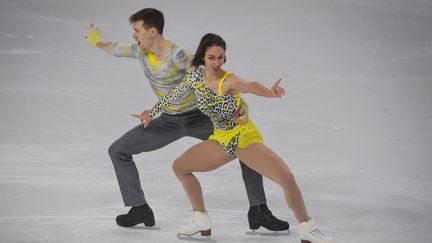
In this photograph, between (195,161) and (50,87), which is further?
(50,87)

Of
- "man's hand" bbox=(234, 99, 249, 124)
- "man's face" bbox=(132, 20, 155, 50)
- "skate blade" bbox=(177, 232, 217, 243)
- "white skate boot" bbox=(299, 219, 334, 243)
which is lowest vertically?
"skate blade" bbox=(177, 232, 217, 243)

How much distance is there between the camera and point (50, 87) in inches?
374

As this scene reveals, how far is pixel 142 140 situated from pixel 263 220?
3.51 feet

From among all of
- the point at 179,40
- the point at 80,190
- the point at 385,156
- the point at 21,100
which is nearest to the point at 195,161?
the point at 80,190

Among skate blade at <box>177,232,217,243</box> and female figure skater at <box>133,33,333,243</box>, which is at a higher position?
female figure skater at <box>133,33,333,243</box>

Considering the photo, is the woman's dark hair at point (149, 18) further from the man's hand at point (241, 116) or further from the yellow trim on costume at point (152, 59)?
the man's hand at point (241, 116)

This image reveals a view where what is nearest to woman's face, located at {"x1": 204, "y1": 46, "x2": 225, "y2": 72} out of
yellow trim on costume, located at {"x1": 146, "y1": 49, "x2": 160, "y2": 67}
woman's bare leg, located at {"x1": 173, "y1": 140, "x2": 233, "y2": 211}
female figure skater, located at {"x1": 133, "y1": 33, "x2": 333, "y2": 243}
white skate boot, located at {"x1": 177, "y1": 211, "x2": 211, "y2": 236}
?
female figure skater, located at {"x1": 133, "y1": 33, "x2": 333, "y2": 243}

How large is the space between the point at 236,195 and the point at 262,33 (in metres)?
4.27

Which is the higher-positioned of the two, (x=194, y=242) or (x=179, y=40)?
(x=179, y=40)

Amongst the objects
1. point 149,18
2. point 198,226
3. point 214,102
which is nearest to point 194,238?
point 198,226

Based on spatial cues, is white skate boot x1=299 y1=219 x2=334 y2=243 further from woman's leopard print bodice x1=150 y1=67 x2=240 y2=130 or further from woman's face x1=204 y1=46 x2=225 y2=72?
woman's face x1=204 y1=46 x2=225 y2=72

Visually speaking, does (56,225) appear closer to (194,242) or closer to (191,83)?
(194,242)

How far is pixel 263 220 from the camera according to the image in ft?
18.4

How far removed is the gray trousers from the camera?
5.77 metres
